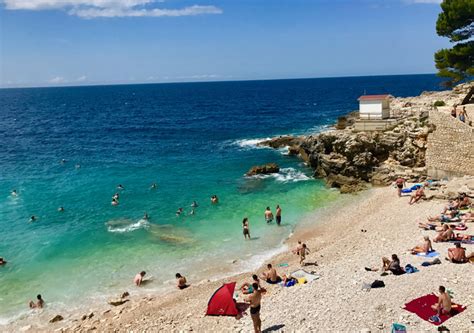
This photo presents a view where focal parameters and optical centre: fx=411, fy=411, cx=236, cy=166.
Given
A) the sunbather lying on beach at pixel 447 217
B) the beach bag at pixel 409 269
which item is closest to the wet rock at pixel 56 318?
the beach bag at pixel 409 269

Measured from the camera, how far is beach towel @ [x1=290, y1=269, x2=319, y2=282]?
55.3 ft

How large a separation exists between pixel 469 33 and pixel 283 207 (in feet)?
71.8

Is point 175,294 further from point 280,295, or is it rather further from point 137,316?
point 280,295

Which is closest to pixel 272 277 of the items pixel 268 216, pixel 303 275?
pixel 303 275

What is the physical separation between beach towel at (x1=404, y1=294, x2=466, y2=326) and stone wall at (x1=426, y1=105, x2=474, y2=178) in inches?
631

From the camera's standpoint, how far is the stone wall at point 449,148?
26031 mm

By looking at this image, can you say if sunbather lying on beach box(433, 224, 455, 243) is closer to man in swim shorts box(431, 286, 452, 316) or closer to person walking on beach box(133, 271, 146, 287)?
man in swim shorts box(431, 286, 452, 316)

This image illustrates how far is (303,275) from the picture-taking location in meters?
17.3

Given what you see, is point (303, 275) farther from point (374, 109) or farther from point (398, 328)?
point (374, 109)

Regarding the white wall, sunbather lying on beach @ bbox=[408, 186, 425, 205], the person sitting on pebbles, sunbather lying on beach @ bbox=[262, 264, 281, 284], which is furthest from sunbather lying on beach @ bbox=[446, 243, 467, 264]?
the white wall

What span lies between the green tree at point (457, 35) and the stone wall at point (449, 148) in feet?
29.7

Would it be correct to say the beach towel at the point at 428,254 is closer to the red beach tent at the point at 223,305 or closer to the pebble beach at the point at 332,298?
the pebble beach at the point at 332,298

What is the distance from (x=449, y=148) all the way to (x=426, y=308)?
17.5 meters

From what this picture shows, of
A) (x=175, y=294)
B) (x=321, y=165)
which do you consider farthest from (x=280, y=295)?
(x=321, y=165)
